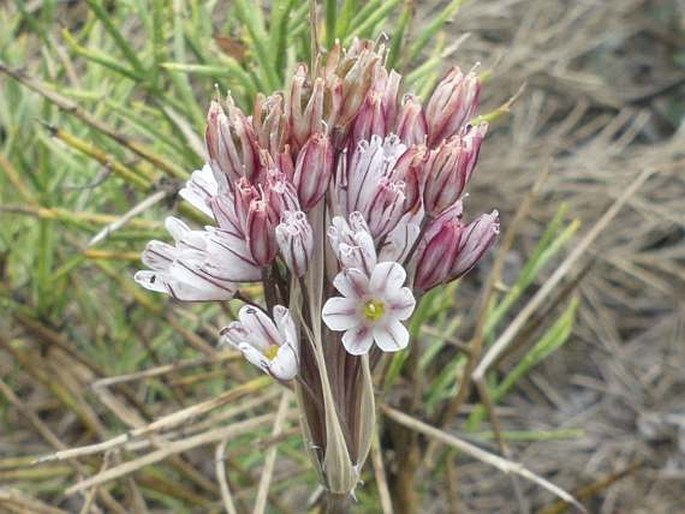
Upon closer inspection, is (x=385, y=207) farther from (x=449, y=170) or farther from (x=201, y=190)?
(x=201, y=190)

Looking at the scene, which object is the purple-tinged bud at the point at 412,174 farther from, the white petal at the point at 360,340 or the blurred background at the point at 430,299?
the blurred background at the point at 430,299

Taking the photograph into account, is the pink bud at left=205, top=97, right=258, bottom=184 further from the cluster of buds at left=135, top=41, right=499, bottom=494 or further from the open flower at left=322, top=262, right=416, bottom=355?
the open flower at left=322, top=262, right=416, bottom=355

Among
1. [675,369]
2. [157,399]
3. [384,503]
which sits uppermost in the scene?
[384,503]

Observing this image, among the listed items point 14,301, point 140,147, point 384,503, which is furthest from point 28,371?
point 384,503

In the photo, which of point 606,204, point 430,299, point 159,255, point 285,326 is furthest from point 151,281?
point 606,204

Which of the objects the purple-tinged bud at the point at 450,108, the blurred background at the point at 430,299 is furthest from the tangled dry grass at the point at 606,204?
the purple-tinged bud at the point at 450,108

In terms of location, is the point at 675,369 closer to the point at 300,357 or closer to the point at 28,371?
the point at 28,371
